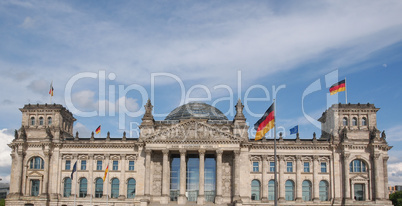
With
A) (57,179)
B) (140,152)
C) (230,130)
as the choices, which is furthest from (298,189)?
(57,179)

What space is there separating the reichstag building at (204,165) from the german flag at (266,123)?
29.6m

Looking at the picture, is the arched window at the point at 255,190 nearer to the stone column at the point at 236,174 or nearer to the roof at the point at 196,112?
the stone column at the point at 236,174

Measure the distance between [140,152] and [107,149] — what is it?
6.85 meters

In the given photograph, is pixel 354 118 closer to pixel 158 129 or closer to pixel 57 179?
pixel 158 129

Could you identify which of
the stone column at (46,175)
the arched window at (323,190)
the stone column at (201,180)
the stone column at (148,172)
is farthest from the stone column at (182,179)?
the arched window at (323,190)

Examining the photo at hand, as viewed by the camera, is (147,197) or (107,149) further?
(107,149)

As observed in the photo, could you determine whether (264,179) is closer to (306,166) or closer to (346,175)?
(306,166)

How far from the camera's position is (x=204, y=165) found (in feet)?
295

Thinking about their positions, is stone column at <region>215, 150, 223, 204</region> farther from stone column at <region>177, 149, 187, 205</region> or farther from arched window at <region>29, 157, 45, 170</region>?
arched window at <region>29, 157, 45, 170</region>

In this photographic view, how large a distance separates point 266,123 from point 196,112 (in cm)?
4729

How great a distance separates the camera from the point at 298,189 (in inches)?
3450

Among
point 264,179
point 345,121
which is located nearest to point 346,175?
point 345,121

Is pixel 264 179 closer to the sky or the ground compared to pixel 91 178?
closer to the sky

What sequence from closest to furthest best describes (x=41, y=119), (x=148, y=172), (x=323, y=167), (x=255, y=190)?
(x=148, y=172) < (x=255, y=190) < (x=323, y=167) < (x=41, y=119)
